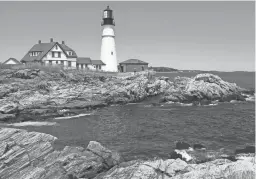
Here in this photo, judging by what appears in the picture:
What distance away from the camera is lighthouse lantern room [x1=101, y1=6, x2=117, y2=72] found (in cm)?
6500

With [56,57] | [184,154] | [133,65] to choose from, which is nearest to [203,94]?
[133,65]

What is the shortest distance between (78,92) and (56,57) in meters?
20.3

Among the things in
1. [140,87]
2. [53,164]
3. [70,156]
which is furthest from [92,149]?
[140,87]

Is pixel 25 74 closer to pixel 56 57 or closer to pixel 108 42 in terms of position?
pixel 56 57

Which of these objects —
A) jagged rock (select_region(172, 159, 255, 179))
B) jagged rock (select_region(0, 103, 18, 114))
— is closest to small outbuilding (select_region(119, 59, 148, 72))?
jagged rock (select_region(0, 103, 18, 114))

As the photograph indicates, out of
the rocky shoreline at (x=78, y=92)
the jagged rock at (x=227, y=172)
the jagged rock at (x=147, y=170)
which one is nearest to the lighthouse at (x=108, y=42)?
the rocky shoreline at (x=78, y=92)

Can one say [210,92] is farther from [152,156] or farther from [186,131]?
[152,156]

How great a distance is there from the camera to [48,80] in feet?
160

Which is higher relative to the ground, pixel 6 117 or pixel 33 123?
pixel 6 117

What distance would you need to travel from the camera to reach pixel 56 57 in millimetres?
61781

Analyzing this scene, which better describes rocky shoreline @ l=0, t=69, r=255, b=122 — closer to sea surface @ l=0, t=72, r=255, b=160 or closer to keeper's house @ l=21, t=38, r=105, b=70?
sea surface @ l=0, t=72, r=255, b=160

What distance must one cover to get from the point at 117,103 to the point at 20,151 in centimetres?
3297

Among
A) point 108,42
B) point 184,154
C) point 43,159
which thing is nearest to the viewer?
point 43,159

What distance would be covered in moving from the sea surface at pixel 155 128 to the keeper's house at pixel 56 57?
2431 cm
